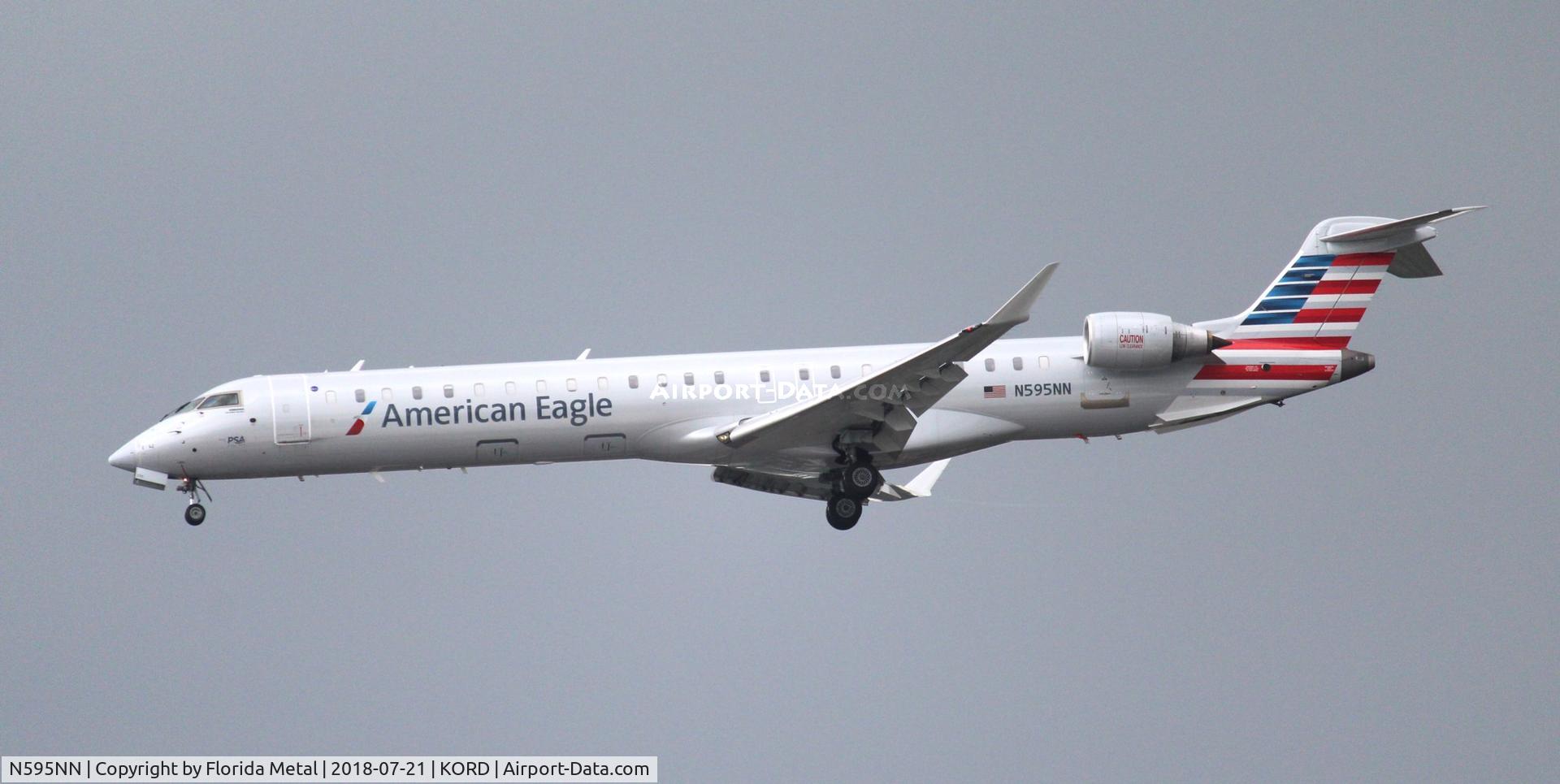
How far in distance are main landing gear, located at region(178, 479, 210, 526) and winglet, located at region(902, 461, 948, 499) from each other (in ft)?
41.9

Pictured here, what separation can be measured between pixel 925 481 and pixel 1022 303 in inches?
322

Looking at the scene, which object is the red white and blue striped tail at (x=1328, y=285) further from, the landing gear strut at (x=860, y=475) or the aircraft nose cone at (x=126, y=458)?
the aircraft nose cone at (x=126, y=458)

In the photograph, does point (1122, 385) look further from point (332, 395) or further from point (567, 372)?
point (332, 395)

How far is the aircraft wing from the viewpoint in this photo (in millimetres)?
24922

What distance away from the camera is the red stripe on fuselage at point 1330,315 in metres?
29.1

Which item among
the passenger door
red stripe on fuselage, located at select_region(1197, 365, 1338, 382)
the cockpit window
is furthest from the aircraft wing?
the cockpit window

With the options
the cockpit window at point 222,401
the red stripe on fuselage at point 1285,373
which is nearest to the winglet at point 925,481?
the red stripe on fuselage at point 1285,373

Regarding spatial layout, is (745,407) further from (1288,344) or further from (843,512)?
(1288,344)

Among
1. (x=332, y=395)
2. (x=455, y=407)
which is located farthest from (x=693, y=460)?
(x=332, y=395)

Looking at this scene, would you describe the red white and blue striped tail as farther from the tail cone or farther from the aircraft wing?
the aircraft wing

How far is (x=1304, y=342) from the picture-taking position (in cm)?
2897

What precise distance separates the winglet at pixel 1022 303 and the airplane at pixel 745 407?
3.00 metres

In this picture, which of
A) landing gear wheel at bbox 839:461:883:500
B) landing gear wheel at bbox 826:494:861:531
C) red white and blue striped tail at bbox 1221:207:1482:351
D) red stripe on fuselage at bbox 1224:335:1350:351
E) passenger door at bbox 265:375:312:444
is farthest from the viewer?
red white and blue striped tail at bbox 1221:207:1482:351

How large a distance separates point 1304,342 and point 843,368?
8437 mm
